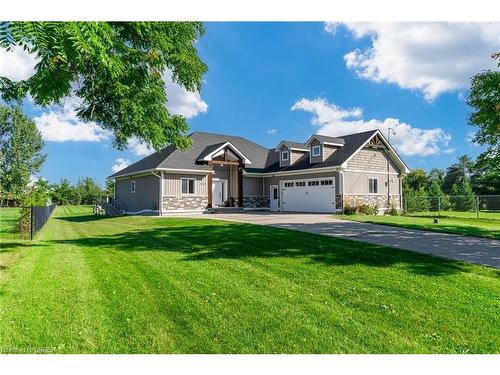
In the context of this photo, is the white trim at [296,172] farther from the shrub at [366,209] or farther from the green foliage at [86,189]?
the green foliage at [86,189]

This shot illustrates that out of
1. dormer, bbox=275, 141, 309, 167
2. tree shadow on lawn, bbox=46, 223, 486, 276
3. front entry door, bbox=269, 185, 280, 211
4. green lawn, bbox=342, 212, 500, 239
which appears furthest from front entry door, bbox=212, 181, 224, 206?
tree shadow on lawn, bbox=46, 223, 486, 276

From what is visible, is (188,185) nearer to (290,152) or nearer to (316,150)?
(290,152)

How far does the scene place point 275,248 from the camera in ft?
29.7

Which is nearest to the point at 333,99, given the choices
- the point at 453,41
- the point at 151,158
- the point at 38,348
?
the point at 453,41

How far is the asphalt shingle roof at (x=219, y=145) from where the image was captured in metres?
24.1

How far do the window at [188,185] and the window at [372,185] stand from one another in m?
12.3

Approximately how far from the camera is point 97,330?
418 cm

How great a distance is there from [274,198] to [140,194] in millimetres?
10201

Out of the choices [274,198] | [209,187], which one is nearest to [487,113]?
[209,187]

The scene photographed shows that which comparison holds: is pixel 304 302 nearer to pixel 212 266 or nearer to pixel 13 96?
pixel 212 266

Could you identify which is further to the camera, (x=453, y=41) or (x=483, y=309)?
(x=453, y=41)

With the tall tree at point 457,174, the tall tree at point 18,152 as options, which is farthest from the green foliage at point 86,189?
the tall tree at point 457,174

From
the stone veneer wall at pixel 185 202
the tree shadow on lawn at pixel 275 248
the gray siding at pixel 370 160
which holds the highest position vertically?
the gray siding at pixel 370 160

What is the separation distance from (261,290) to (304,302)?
2.59 ft
